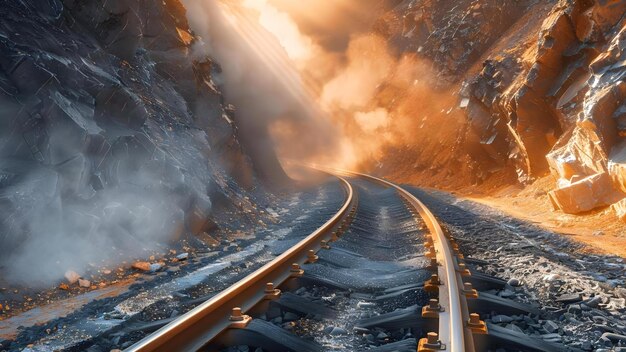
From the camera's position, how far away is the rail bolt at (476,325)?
299 centimetres

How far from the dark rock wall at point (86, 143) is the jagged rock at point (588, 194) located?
26.9 feet

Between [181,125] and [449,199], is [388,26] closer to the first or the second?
[449,199]

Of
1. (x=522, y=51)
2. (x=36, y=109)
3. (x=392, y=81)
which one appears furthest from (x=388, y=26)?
(x=36, y=109)

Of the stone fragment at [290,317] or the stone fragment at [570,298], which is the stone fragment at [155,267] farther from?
the stone fragment at [570,298]

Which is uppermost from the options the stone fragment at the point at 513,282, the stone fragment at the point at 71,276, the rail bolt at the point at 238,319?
the stone fragment at the point at 513,282

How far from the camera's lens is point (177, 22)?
12539mm

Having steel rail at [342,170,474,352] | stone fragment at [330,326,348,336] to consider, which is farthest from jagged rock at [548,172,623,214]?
stone fragment at [330,326,348,336]

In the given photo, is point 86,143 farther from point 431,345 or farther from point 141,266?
point 431,345

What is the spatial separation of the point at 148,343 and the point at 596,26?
49.2 feet

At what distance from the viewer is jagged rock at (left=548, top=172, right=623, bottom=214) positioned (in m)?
9.76

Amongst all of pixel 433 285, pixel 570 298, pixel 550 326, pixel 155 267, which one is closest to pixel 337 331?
pixel 433 285

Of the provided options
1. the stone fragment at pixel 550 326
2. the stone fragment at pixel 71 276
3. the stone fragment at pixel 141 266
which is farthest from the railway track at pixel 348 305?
the stone fragment at pixel 71 276

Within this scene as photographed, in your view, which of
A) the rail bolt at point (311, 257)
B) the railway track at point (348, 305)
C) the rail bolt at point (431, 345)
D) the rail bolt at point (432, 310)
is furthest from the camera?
the rail bolt at point (311, 257)

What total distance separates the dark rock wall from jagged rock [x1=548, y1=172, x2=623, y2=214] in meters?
8.21
